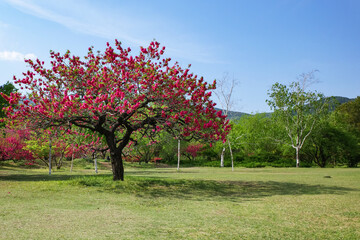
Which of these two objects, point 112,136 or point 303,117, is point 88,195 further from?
point 303,117

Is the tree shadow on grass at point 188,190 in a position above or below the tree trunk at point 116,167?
below

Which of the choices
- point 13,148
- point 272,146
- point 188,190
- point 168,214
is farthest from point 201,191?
point 272,146

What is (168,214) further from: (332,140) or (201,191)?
(332,140)

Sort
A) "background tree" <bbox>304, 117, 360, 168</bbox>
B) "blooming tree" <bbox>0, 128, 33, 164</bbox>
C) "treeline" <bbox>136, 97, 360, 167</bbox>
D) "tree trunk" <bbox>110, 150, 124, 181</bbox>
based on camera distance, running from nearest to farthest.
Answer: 1. "tree trunk" <bbox>110, 150, 124, 181</bbox>
2. "blooming tree" <bbox>0, 128, 33, 164</bbox>
3. "background tree" <bbox>304, 117, 360, 168</bbox>
4. "treeline" <bbox>136, 97, 360, 167</bbox>

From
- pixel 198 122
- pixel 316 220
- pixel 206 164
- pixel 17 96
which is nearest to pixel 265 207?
pixel 316 220

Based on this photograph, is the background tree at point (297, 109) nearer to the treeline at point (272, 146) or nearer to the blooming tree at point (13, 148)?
the treeline at point (272, 146)

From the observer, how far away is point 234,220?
331 inches

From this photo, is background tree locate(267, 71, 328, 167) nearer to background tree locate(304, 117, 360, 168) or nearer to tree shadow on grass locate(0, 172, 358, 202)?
background tree locate(304, 117, 360, 168)

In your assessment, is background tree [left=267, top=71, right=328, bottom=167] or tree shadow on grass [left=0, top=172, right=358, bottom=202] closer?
tree shadow on grass [left=0, top=172, right=358, bottom=202]

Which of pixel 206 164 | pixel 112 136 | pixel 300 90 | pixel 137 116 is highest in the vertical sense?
pixel 300 90

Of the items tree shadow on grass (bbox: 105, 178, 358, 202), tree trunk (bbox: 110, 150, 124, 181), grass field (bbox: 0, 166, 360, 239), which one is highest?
tree trunk (bbox: 110, 150, 124, 181)

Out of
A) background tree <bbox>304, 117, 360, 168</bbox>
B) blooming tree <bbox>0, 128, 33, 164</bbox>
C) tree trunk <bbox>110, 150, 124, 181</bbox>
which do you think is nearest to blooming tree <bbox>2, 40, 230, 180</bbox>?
tree trunk <bbox>110, 150, 124, 181</bbox>

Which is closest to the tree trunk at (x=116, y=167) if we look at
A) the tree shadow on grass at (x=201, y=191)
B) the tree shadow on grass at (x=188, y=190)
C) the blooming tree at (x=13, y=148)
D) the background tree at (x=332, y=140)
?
the tree shadow on grass at (x=188, y=190)

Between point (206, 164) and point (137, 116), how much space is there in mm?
35864
